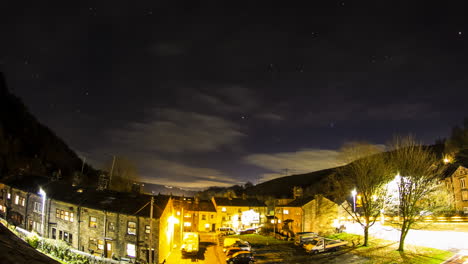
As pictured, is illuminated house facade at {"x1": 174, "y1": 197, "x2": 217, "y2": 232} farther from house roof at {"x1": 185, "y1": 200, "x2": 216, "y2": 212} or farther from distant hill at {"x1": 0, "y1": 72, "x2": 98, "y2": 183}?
distant hill at {"x1": 0, "y1": 72, "x2": 98, "y2": 183}

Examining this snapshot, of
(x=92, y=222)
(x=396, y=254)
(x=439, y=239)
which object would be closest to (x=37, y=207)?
(x=92, y=222)

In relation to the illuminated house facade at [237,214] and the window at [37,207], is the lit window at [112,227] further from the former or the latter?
the illuminated house facade at [237,214]

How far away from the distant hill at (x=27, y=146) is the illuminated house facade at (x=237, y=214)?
51.9 m

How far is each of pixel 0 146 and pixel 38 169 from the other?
1230 centimetres

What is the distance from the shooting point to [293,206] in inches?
2351

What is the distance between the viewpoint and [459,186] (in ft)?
203

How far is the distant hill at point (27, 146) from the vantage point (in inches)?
3381

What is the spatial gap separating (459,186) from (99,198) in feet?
240

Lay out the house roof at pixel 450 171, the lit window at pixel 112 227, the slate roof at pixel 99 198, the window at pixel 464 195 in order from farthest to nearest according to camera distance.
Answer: the house roof at pixel 450 171, the window at pixel 464 195, the slate roof at pixel 99 198, the lit window at pixel 112 227

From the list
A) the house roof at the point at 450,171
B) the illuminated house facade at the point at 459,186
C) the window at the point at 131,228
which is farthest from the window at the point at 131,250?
the house roof at the point at 450,171

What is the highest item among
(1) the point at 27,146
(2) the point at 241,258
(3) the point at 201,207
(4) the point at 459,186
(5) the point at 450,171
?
(1) the point at 27,146

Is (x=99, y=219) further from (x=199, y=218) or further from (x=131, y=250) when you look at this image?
(x=199, y=218)

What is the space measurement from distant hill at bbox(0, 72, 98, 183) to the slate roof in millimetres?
40181

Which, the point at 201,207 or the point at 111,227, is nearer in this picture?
the point at 111,227
